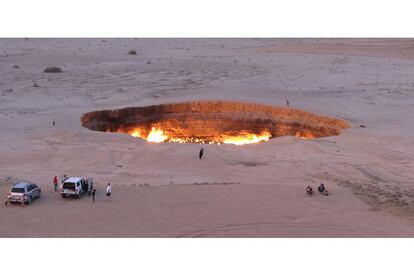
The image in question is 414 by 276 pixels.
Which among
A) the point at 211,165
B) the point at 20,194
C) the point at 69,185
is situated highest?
the point at 211,165

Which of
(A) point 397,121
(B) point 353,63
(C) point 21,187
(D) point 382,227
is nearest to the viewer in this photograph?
(D) point 382,227

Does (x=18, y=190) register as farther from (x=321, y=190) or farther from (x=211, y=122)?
(x=211, y=122)

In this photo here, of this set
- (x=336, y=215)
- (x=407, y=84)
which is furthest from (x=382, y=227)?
(x=407, y=84)

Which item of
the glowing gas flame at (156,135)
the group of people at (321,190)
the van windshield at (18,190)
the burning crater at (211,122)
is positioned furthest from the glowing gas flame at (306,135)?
the van windshield at (18,190)

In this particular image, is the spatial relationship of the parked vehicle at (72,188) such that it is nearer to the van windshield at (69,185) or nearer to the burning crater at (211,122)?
the van windshield at (69,185)

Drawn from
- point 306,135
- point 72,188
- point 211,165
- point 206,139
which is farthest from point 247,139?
point 72,188

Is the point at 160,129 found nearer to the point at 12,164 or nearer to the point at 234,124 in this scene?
the point at 234,124

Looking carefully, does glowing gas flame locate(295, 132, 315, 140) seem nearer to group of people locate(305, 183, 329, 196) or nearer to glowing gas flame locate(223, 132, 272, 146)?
glowing gas flame locate(223, 132, 272, 146)
